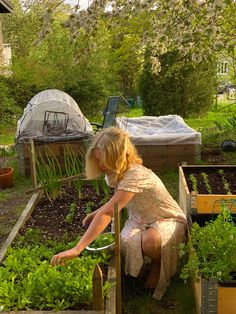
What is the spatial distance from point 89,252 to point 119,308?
463mm

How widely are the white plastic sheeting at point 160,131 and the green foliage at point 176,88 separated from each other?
3822 millimetres

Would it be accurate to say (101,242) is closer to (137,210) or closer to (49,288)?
(137,210)

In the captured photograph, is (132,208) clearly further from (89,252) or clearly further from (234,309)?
(234,309)

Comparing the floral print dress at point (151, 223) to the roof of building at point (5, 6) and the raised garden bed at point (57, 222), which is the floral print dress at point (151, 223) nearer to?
the raised garden bed at point (57, 222)

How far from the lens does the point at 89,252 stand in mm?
2734

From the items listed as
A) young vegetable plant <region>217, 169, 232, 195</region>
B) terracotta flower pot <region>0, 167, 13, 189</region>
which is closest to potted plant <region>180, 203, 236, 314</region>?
young vegetable plant <region>217, 169, 232, 195</region>

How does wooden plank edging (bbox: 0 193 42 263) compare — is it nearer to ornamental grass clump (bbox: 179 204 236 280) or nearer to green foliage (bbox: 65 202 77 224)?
green foliage (bbox: 65 202 77 224)

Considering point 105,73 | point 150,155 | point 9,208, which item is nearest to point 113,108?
point 150,155

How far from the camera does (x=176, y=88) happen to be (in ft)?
36.0

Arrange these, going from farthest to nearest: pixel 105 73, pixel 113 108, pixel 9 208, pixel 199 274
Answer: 1. pixel 105 73
2. pixel 113 108
3. pixel 9 208
4. pixel 199 274

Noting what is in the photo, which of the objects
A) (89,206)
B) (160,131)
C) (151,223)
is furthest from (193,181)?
(160,131)

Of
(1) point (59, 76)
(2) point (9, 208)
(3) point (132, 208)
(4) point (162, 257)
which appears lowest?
(2) point (9, 208)

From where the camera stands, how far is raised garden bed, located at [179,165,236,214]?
318cm

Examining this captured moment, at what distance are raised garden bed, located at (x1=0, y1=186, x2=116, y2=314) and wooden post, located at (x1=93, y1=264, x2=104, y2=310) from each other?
0.13m
